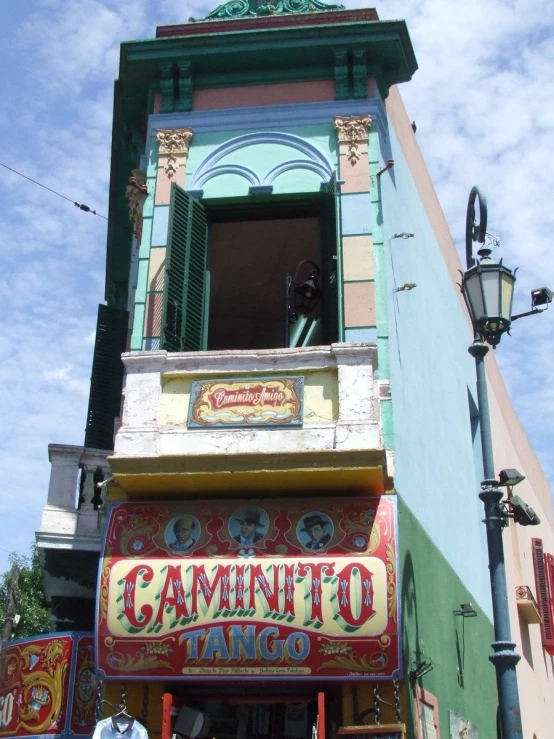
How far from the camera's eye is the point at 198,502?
29.0ft

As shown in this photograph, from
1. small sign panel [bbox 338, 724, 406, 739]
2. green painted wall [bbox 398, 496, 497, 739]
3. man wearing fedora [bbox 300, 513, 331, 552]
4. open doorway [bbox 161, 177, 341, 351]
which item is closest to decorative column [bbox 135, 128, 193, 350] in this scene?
open doorway [bbox 161, 177, 341, 351]

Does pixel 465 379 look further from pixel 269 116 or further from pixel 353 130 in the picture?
pixel 269 116

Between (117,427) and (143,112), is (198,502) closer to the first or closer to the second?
(117,427)

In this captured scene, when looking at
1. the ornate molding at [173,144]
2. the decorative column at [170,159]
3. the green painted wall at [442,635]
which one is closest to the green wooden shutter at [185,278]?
the decorative column at [170,159]

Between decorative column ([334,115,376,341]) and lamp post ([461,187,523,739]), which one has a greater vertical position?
decorative column ([334,115,376,341])

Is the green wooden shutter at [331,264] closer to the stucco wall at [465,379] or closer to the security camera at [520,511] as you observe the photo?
the stucco wall at [465,379]

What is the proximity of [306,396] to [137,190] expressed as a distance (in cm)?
359

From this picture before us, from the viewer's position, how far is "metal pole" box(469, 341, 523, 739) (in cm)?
698

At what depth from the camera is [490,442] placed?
7.87 meters

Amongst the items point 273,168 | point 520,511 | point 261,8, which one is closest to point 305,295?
point 273,168

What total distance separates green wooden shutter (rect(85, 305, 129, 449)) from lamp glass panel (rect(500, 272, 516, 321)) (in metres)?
5.55

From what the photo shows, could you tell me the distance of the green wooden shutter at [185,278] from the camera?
31.7 feet

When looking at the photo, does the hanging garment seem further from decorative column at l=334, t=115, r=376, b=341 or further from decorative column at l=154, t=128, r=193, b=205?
decorative column at l=154, t=128, r=193, b=205

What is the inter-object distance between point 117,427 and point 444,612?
434 cm
